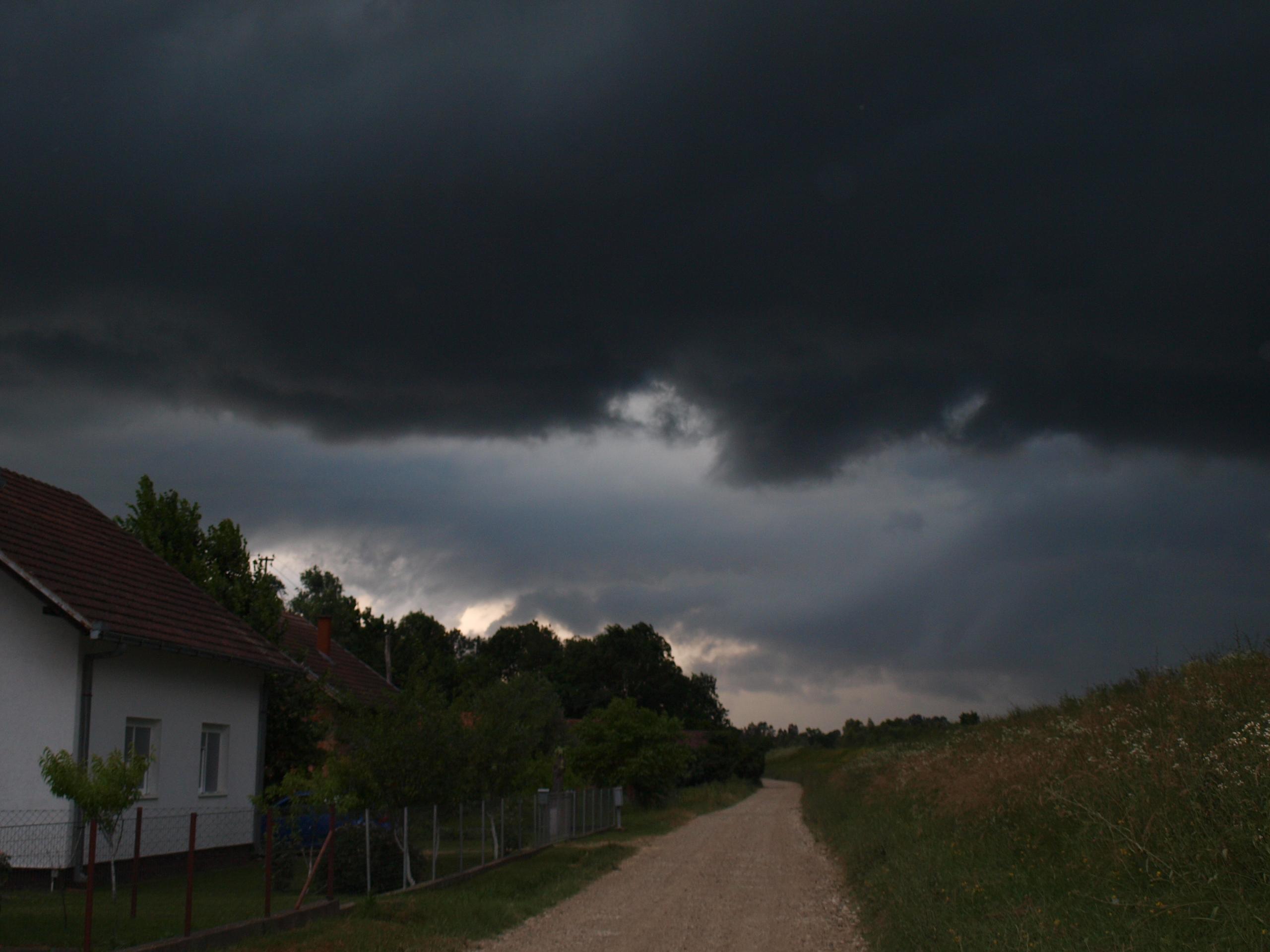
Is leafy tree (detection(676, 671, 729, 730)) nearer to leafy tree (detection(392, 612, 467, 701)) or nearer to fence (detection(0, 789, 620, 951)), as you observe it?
leafy tree (detection(392, 612, 467, 701))

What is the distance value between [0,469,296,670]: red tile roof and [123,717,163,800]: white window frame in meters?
1.33

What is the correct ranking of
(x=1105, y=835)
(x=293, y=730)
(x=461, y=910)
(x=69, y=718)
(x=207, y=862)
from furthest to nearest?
(x=293, y=730) → (x=207, y=862) → (x=69, y=718) → (x=461, y=910) → (x=1105, y=835)

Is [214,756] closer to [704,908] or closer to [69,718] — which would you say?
[69,718]

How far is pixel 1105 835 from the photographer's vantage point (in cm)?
991

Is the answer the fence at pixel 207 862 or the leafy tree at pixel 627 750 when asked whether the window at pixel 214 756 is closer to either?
the fence at pixel 207 862

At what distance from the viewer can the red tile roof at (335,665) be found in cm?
3231

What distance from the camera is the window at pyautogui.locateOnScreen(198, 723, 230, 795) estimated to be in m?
20.0

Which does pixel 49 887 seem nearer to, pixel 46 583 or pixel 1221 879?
pixel 46 583

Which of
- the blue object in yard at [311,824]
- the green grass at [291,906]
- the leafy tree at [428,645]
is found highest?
the leafy tree at [428,645]

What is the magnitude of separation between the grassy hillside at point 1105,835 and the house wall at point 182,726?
10.3 metres

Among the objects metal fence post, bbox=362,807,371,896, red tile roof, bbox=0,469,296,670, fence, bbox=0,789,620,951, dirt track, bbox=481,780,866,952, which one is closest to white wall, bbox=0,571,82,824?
fence, bbox=0,789,620,951

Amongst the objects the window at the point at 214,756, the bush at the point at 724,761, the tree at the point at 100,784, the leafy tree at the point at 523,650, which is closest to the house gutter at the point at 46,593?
the tree at the point at 100,784

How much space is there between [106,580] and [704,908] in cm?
1173

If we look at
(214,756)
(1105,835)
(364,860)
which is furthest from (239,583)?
(1105,835)
